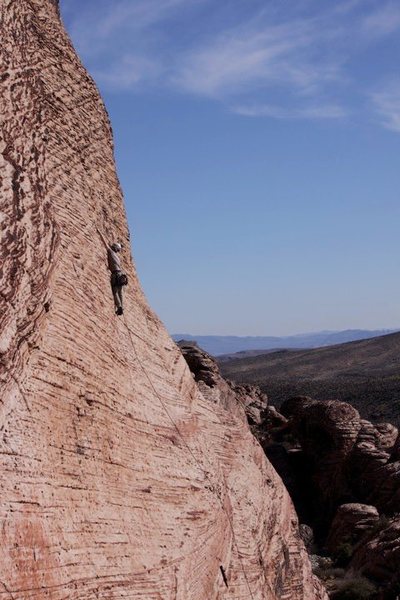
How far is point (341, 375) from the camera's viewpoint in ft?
338

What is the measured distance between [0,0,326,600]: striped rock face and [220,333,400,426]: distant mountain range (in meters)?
39.7

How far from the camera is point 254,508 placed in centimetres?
1338

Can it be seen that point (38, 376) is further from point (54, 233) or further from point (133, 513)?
point (133, 513)

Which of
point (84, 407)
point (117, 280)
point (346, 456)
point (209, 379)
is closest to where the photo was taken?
point (84, 407)

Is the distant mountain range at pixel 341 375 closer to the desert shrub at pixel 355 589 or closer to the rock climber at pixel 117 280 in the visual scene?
the desert shrub at pixel 355 589

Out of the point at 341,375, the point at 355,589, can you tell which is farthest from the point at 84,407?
the point at 341,375

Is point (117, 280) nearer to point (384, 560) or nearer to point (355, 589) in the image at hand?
point (384, 560)

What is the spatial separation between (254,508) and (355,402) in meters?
49.4

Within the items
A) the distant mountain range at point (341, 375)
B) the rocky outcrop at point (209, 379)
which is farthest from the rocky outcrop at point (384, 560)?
the distant mountain range at point (341, 375)

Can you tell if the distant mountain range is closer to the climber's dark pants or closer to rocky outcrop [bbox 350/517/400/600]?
rocky outcrop [bbox 350/517/400/600]

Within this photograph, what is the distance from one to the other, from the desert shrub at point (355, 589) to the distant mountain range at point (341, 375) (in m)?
29.2

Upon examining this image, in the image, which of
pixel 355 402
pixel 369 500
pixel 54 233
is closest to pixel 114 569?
pixel 54 233

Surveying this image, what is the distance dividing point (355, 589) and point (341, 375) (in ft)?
277

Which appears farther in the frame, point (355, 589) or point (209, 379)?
point (355, 589)
